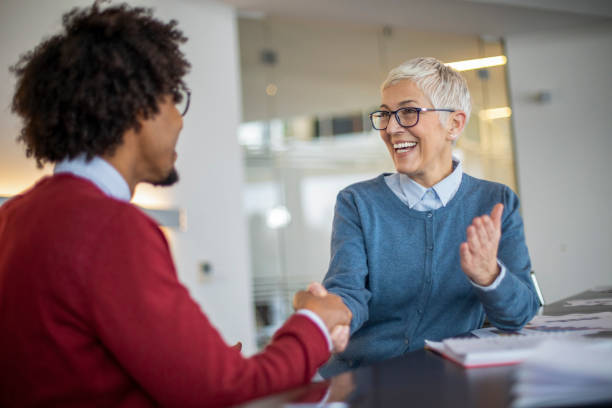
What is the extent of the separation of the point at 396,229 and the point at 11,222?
1241mm

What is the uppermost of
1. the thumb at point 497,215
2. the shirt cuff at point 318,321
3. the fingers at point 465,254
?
the thumb at point 497,215

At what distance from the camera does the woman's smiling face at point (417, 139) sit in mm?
2047

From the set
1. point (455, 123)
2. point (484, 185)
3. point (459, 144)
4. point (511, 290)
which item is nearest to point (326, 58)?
point (459, 144)

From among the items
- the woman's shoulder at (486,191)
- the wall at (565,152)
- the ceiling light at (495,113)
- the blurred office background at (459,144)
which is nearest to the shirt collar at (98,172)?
the woman's shoulder at (486,191)

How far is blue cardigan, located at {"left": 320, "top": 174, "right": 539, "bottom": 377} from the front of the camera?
1.86 metres

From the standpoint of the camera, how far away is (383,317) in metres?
1.92

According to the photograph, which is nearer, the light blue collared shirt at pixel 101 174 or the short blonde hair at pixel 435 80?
the light blue collared shirt at pixel 101 174

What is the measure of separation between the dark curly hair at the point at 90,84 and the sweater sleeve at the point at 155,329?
0.26 m

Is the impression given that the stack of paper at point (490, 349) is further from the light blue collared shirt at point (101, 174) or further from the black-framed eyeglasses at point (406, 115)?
the black-framed eyeglasses at point (406, 115)

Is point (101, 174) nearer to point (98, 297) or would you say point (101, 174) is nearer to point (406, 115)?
point (98, 297)

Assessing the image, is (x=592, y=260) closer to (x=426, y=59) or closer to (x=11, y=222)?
(x=426, y=59)

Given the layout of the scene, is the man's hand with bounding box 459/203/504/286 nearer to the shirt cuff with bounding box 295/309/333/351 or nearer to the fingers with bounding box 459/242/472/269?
the fingers with bounding box 459/242/472/269

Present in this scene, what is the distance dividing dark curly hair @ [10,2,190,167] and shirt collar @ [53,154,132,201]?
16 millimetres

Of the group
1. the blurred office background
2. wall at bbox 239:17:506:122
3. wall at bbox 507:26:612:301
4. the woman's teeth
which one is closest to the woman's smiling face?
the woman's teeth
